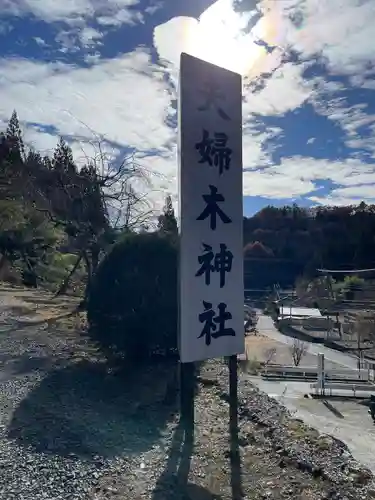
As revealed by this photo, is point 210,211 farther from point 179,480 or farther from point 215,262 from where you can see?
point 179,480

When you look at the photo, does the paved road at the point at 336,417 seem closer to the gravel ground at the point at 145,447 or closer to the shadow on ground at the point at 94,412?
the gravel ground at the point at 145,447

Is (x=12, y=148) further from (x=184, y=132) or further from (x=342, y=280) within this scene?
(x=342, y=280)

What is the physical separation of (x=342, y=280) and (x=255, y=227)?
13.1 meters

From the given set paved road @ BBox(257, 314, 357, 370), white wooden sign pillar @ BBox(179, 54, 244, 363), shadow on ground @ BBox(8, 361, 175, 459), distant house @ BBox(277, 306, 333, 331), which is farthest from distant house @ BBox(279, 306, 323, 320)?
white wooden sign pillar @ BBox(179, 54, 244, 363)

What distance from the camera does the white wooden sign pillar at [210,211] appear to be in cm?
385

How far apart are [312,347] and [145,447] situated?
70.1 ft

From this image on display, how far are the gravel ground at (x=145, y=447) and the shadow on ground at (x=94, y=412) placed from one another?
0.01 meters

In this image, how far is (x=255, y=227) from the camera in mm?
50750

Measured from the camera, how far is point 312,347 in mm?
23875

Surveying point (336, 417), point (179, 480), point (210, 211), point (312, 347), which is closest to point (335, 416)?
point (336, 417)

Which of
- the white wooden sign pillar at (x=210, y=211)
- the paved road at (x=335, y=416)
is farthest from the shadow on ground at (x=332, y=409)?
the white wooden sign pillar at (x=210, y=211)

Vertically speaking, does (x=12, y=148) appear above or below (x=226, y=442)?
above

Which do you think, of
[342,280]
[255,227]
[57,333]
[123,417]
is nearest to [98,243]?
[57,333]

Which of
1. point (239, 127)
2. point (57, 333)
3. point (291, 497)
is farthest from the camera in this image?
point (57, 333)
